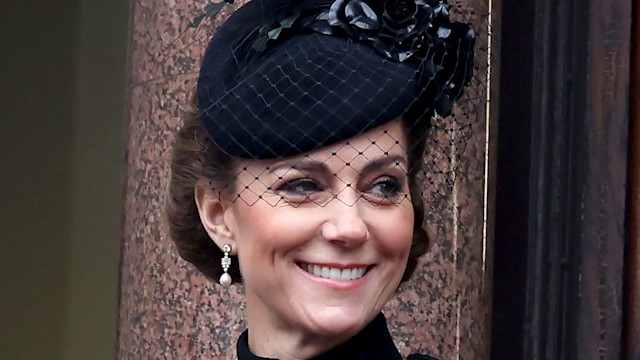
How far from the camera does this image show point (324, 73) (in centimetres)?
190

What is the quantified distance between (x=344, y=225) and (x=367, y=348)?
0.75 ft

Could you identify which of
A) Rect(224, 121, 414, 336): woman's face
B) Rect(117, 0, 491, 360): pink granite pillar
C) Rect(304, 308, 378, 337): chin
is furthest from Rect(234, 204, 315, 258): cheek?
Rect(117, 0, 491, 360): pink granite pillar

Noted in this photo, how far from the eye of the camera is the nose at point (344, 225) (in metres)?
1.83

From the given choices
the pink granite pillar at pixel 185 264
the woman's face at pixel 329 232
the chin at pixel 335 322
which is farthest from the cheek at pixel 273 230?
the pink granite pillar at pixel 185 264

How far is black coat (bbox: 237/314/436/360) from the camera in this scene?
6.34 ft

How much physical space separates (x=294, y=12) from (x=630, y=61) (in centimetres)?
82

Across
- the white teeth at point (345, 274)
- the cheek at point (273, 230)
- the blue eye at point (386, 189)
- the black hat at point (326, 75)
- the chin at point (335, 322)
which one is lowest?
the chin at point (335, 322)

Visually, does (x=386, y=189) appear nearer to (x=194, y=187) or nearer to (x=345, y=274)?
(x=345, y=274)

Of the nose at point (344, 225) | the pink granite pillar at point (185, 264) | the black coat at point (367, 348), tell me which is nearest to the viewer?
the nose at point (344, 225)

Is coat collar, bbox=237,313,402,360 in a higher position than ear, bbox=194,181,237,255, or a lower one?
lower

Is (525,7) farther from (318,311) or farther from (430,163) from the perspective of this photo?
(318,311)

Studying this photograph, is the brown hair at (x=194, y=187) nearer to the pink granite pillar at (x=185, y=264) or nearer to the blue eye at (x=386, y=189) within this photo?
the blue eye at (x=386, y=189)

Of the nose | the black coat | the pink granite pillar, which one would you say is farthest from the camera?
the pink granite pillar

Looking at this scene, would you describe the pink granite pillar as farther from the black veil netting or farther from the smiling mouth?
the smiling mouth
